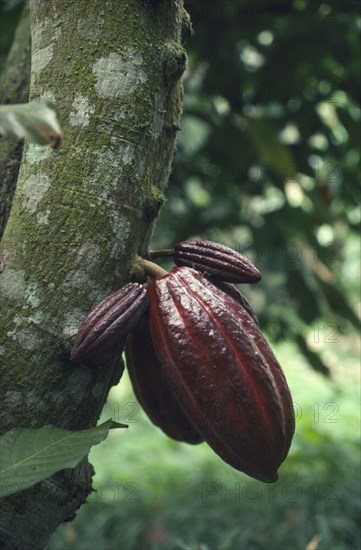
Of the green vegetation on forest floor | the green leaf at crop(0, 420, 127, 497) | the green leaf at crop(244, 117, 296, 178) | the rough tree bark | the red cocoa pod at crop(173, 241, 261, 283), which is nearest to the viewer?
the green leaf at crop(0, 420, 127, 497)

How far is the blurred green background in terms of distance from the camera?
2150 mm

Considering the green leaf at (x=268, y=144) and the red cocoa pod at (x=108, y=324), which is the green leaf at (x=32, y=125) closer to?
the red cocoa pod at (x=108, y=324)

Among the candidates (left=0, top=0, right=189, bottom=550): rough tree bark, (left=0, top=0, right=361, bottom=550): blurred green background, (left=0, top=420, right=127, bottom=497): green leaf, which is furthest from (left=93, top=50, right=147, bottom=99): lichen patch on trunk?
(left=0, top=0, right=361, bottom=550): blurred green background

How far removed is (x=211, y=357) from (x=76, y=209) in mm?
263

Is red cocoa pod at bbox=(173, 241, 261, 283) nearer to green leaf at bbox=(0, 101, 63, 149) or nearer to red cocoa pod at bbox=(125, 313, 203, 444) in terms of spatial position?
red cocoa pod at bbox=(125, 313, 203, 444)

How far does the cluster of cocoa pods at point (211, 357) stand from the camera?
0.88 m

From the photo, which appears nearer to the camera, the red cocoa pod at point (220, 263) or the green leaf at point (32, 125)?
the green leaf at point (32, 125)

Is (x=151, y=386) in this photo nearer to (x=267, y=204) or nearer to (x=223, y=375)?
(x=223, y=375)

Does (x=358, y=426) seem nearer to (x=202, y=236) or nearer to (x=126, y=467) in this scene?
(x=126, y=467)

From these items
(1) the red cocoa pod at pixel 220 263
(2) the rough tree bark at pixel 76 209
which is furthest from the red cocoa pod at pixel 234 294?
(2) the rough tree bark at pixel 76 209

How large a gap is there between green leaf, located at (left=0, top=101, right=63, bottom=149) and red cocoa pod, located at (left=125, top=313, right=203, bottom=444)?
38 cm

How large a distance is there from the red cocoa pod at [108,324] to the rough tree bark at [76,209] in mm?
23

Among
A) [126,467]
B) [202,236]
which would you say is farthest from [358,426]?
[202,236]

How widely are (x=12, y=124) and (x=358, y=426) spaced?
12.3 ft
